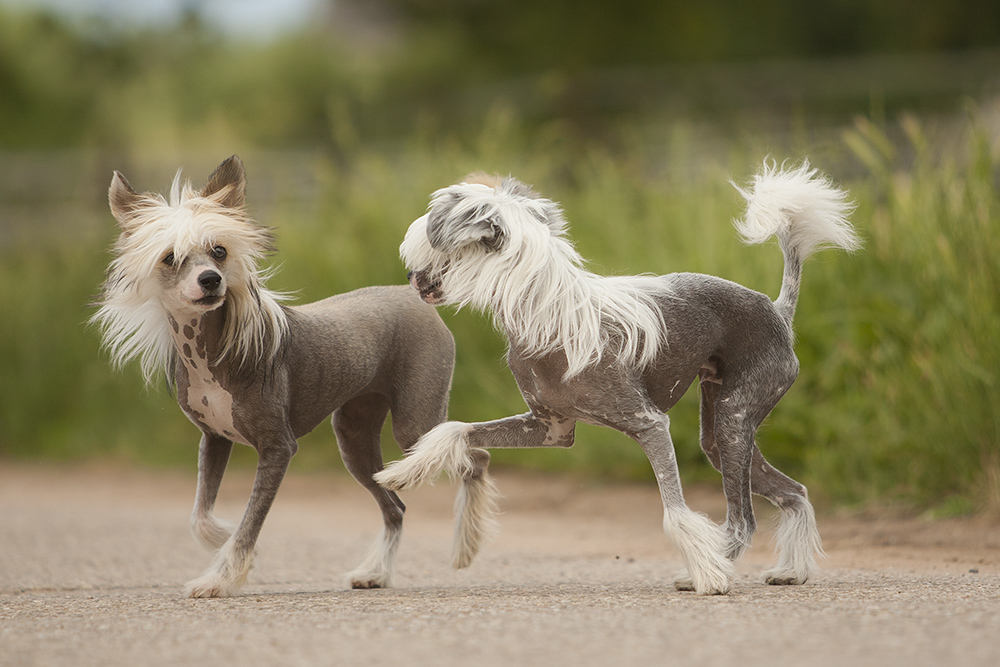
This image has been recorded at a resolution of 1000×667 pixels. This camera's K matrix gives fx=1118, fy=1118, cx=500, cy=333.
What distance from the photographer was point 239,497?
10.6m

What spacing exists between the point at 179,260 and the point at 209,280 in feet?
0.61

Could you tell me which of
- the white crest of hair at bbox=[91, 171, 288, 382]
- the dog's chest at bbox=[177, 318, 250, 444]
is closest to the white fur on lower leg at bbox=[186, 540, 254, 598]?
the dog's chest at bbox=[177, 318, 250, 444]

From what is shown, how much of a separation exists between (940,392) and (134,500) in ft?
24.0

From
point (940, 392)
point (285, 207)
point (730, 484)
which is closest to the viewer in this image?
point (730, 484)

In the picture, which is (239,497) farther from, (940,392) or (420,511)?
(940,392)

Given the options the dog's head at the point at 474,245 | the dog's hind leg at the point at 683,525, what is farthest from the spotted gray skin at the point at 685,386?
the dog's head at the point at 474,245

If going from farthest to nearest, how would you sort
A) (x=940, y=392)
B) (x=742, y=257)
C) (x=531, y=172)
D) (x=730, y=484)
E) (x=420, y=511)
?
(x=531, y=172) < (x=420, y=511) < (x=742, y=257) < (x=940, y=392) < (x=730, y=484)

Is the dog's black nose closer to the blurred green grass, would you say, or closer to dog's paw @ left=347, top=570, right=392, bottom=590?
dog's paw @ left=347, top=570, right=392, bottom=590

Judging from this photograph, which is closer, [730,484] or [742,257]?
[730,484]

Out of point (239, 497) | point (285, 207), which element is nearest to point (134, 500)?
point (239, 497)

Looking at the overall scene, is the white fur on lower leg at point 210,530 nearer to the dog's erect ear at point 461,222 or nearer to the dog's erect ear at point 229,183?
the dog's erect ear at point 229,183

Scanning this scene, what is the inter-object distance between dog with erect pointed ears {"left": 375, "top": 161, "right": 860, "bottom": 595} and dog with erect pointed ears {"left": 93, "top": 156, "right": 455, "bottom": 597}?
651 mm

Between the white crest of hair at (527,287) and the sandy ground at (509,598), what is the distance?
1.03m

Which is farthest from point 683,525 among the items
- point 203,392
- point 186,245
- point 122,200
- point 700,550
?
point 122,200
